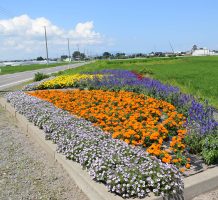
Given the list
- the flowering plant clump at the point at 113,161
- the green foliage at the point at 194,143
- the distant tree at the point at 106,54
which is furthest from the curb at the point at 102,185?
the distant tree at the point at 106,54

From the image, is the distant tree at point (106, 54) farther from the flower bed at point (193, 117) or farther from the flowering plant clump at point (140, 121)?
the flowering plant clump at point (140, 121)

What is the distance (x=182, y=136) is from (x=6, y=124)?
5.96 m

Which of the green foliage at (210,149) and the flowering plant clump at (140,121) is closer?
the green foliage at (210,149)

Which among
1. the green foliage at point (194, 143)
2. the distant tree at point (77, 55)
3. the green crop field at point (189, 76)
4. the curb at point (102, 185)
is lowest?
the distant tree at point (77, 55)

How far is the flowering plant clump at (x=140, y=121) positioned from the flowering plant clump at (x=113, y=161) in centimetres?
35

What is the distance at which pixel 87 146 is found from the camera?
18.8ft

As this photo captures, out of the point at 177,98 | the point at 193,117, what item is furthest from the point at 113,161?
the point at 177,98

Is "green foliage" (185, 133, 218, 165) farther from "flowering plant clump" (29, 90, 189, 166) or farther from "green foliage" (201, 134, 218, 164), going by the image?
"flowering plant clump" (29, 90, 189, 166)

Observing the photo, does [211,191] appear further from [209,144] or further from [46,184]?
[46,184]

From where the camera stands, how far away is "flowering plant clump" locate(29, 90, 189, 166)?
576cm

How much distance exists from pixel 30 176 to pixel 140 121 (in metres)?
3.19

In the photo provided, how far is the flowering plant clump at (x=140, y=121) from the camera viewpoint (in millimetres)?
5762

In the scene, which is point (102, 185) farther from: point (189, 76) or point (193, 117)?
point (189, 76)

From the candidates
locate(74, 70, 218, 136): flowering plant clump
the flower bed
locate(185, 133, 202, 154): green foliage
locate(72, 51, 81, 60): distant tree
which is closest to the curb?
the flower bed
